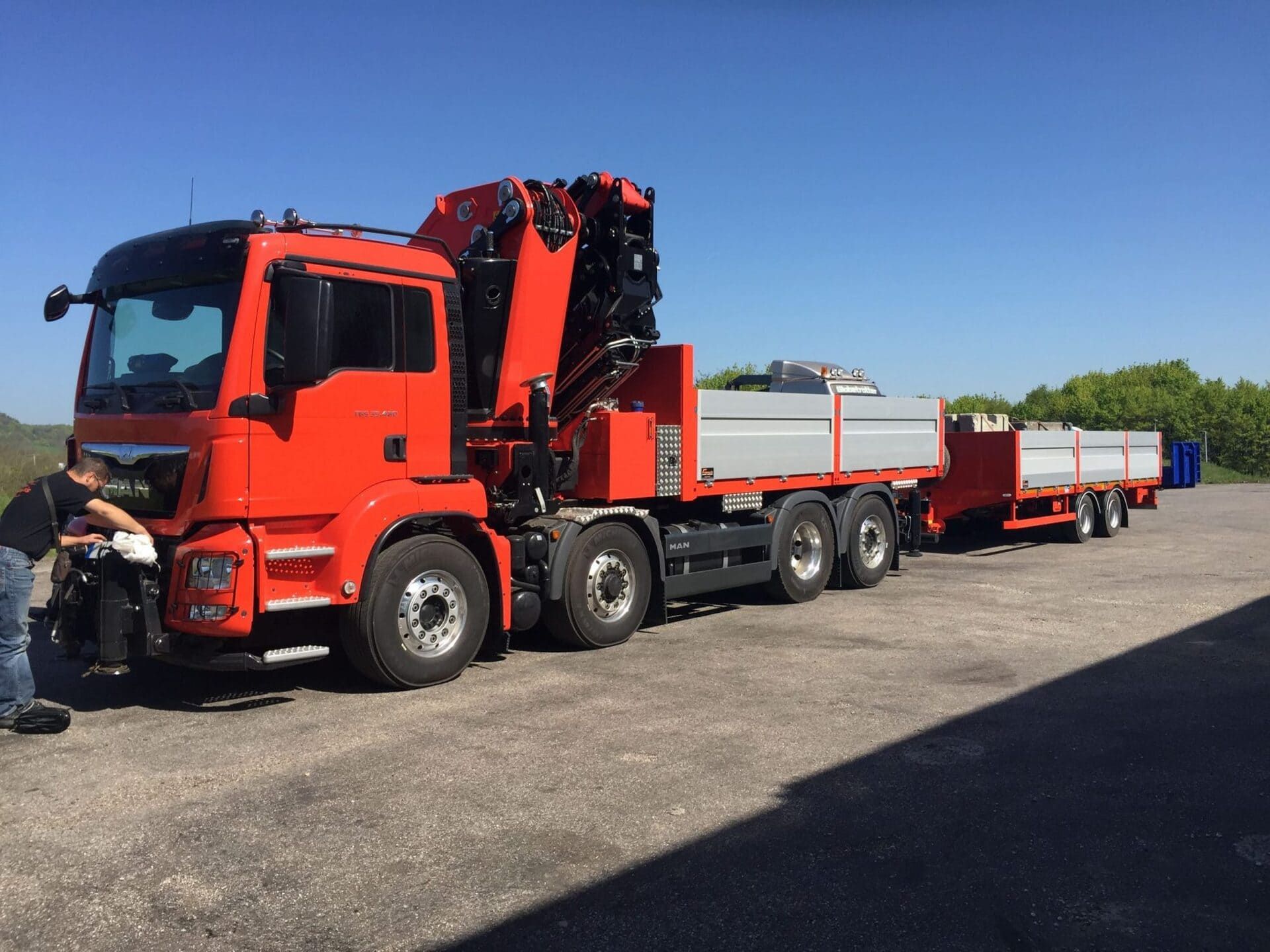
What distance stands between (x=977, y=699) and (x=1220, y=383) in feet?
209

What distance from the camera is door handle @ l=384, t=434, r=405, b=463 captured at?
22.9ft

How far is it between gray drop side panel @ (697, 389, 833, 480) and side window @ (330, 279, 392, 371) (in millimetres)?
3386

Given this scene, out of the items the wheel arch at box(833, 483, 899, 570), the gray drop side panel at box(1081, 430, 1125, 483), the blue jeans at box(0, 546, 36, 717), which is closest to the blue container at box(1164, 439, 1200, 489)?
the gray drop side panel at box(1081, 430, 1125, 483)

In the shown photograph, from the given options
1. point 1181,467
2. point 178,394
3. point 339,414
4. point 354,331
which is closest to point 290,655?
point 339,414

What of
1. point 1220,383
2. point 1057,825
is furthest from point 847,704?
point 1220,383

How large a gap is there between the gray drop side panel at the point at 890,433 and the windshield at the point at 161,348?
705 centimetres

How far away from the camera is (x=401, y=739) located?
19.9 ft

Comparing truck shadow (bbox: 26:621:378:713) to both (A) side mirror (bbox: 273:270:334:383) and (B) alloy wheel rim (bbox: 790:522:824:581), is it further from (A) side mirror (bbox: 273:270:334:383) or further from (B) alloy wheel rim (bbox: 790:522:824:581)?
(B) alloy wheel rim (bbox: 790:522:824:581)

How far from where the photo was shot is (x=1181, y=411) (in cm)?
5422

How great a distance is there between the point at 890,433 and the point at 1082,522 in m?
7.13

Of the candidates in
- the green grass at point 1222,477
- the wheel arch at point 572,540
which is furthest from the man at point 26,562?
the green grass at point 1222,477

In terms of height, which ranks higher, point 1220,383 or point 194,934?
point 1220,383

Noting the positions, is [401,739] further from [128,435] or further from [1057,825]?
[1057,825]

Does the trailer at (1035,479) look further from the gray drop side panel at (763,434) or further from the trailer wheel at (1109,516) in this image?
the gray drop side panel at (763,434)
